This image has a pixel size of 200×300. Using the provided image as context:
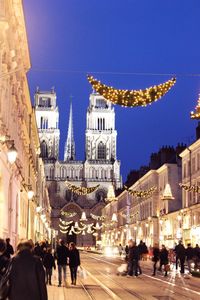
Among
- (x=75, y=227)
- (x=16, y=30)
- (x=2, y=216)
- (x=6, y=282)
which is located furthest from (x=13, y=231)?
(x=75, y=227)

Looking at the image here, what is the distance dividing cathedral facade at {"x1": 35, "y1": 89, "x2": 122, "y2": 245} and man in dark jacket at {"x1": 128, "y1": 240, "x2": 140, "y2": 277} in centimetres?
12285

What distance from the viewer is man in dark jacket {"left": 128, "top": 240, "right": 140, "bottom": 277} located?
31.0 metres

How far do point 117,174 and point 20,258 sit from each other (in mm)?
147687

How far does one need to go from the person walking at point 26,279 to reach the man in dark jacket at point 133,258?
73.6 feet

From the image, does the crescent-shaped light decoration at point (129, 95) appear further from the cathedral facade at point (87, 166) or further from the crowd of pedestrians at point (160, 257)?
the cathedral facade at point (87, 166)

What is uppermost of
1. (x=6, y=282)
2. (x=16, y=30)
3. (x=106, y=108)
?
(x=106, y=108)

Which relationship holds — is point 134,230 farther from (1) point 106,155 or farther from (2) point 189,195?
(1) point 106,155

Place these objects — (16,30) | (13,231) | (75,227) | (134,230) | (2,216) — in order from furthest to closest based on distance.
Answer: (75,227) < (134,230) < (13,231) < (16,30) < (2,216)

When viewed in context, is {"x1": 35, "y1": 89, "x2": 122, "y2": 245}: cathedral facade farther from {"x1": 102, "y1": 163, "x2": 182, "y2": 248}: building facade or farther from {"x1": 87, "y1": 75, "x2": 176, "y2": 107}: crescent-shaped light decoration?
{"x1": 87, "y1": 75, "x2": 176, "y2": 107}: crescent-shaped light decoration

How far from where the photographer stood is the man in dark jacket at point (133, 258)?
1222 inches

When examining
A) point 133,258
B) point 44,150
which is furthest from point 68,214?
point 133,258

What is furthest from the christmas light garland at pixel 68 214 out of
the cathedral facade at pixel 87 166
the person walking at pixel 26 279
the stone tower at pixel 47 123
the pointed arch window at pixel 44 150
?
the person walking at pixel 26 279

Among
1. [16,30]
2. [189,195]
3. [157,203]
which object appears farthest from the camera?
[157,203]

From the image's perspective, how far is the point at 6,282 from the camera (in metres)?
8.88
